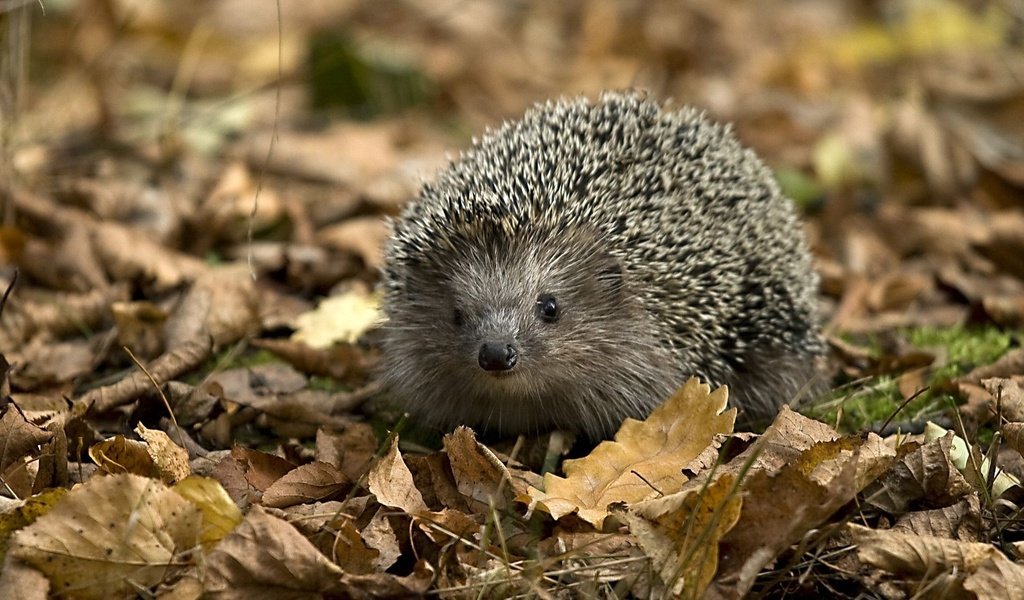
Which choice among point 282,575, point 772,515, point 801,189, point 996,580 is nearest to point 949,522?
point 996,580

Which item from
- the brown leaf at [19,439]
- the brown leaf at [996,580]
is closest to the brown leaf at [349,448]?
the brown leaf at [19,439]

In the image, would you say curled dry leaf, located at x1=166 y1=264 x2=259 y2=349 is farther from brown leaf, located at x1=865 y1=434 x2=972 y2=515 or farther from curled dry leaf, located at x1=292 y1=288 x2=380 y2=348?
brown leaf, located at x1=865 y1=434 x2=972 y2=515

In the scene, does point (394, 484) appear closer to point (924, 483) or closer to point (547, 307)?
point (547, 307)

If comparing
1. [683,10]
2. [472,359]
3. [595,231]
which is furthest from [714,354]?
[683,10]

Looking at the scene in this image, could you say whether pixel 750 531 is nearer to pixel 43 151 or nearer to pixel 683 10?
pixel 43 151

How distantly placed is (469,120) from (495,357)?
753cm

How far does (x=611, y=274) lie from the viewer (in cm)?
582

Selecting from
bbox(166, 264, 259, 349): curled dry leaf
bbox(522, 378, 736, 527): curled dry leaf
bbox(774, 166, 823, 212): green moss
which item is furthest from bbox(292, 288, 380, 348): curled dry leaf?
bbox(774, 166, 823, 212): green moss

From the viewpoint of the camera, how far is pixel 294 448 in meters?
5.26

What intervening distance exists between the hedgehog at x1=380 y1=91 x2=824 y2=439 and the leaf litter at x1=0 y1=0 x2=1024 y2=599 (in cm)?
25

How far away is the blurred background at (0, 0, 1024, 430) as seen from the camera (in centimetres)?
783

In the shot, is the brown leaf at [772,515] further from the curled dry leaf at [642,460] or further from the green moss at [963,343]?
the green moss at [963,343]

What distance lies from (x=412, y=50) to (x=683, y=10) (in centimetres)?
454

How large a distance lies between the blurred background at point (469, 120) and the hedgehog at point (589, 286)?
887 mm
